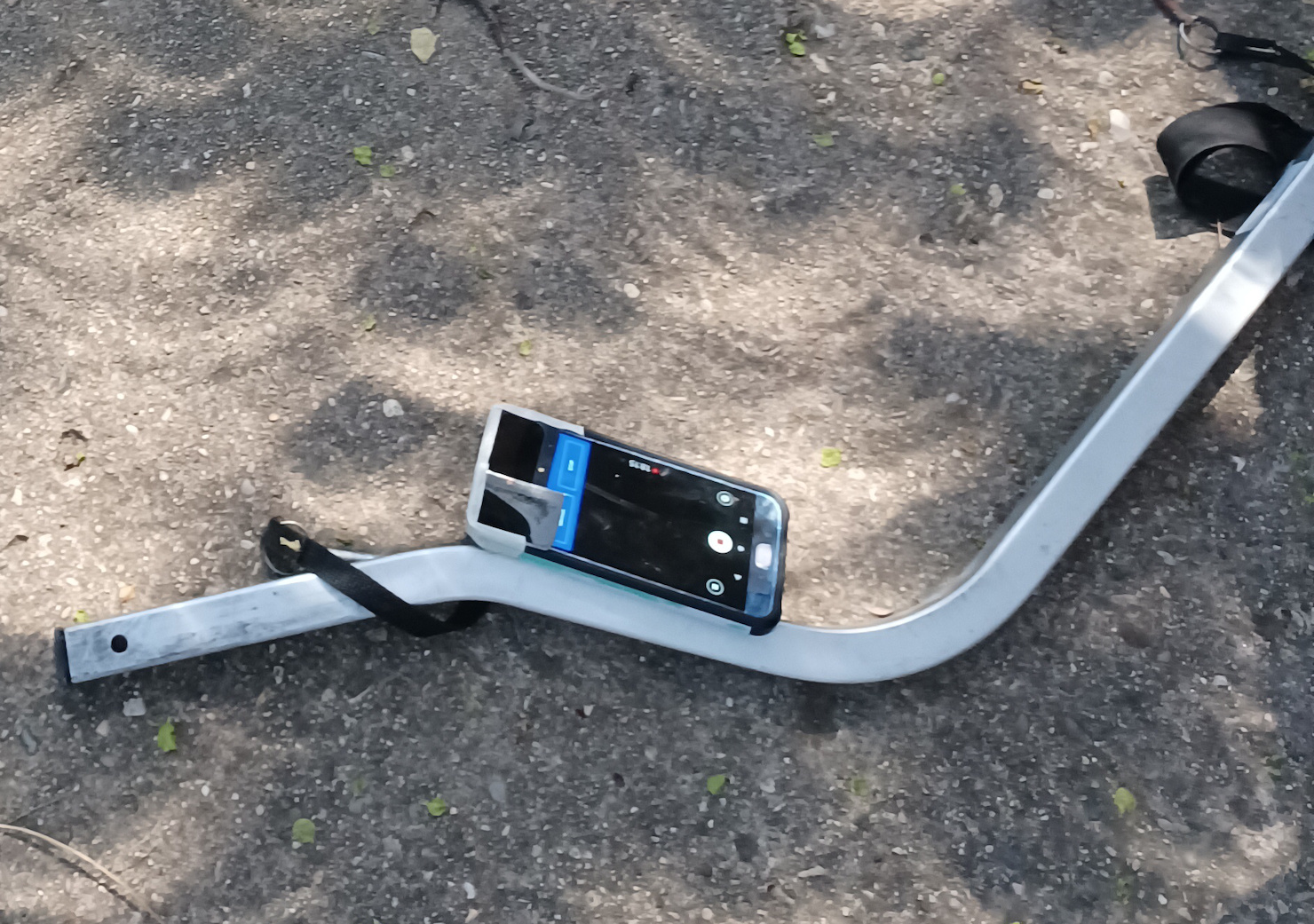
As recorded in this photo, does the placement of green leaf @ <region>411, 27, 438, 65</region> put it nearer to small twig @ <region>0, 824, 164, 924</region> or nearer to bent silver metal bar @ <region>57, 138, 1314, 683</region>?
bent silver metal bar @ <region>57, 138, 1314, 683</region>

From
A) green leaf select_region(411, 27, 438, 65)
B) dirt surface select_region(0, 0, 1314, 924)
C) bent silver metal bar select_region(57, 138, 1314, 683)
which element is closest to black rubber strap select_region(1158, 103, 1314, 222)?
dirt surface select_region(0, 0, 1314, 924)

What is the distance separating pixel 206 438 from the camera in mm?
1628

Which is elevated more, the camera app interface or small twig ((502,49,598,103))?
small twig ((502,49,598,103))

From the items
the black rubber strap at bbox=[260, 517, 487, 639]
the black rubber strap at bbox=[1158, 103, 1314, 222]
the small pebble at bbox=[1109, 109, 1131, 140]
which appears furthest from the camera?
the small pebble at bbox=[1109, 109, 1131, 140]

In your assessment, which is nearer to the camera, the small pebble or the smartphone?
the smartphone

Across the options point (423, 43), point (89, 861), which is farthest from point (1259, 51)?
point (89, 861)

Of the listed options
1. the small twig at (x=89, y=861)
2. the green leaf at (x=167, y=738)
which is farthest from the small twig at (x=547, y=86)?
the small twig at (x=89, y=861)

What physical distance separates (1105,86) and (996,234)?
0.40 m

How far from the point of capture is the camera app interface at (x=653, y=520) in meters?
1.45

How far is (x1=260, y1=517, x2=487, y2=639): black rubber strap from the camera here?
143cm

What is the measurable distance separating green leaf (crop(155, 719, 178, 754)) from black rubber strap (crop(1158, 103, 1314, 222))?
1.96 metres

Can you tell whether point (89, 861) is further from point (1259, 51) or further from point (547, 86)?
point (1259, 51)

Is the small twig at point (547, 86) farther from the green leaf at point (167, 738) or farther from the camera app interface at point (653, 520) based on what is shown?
the green leaf at point (167, 738)

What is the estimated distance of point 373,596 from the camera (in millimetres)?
1435
